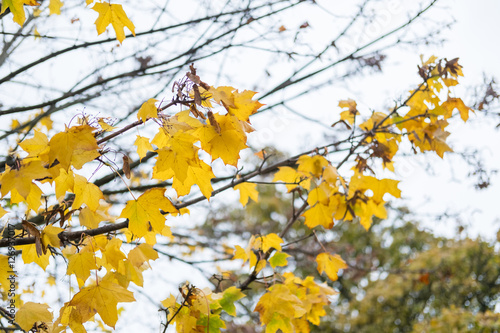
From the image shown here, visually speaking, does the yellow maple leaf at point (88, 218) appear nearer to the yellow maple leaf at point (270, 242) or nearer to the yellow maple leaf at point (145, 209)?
the yellow maple leaf at point (145, 209)

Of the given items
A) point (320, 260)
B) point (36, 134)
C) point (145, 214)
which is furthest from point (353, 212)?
point (36, 134)

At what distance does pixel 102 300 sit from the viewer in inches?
48.6

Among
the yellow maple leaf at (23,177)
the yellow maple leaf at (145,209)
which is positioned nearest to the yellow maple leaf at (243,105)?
the yellow maple leaf at (145,209)

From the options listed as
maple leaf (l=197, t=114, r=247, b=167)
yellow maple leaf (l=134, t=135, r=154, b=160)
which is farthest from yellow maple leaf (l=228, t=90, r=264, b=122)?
yellow maple leaf (l=134, t=135, r=154, b=160)

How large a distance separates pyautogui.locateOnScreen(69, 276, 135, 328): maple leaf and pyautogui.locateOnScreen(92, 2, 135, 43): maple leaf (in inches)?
36.6

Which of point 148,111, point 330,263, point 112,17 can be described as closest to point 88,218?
point 148,111

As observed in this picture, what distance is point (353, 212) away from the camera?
1.57m

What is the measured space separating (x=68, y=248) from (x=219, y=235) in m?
3.21

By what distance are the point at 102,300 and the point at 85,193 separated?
356 millimetres

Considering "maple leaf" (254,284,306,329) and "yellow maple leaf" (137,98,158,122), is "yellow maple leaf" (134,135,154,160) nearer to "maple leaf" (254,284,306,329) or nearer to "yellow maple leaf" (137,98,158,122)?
"yellow maple leaf" (137,98,158,122)

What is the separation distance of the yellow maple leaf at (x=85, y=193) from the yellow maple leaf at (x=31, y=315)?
Result: 330 millimetres

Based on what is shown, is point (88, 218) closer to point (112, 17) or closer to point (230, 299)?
point (230, 299)

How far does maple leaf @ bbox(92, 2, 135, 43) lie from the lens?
154cm

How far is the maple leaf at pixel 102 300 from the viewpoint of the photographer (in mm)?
1217
